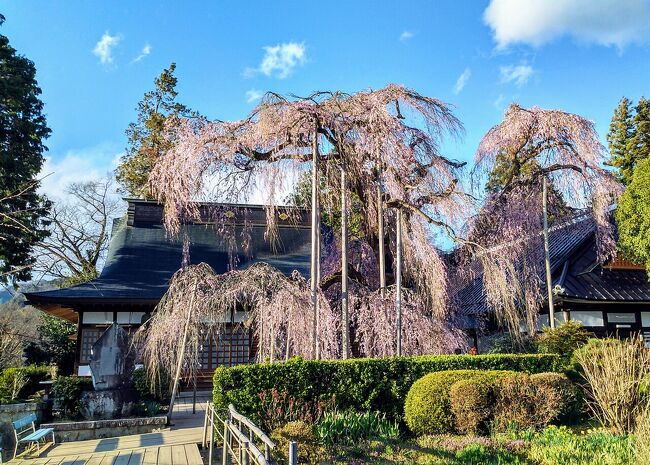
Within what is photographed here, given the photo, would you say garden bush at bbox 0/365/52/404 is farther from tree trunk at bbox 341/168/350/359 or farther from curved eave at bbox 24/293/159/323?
tree trunk at bbox 341/168/350/359

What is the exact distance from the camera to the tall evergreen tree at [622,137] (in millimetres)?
22188

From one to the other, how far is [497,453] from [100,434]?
275 inches

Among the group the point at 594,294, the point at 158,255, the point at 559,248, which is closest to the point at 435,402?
the point at 594,294

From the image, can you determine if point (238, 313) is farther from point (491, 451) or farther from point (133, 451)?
point (491, 451)

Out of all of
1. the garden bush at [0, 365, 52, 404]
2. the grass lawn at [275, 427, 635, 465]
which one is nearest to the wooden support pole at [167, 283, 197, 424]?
the grass lawn at [275, 427, 635, 465]

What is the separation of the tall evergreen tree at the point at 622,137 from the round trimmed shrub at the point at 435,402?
17552mm

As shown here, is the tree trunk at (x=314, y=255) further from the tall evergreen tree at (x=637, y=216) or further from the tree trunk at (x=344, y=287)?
the tall evergreen tree at (x=637, y=216)

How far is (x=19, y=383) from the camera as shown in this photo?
41.5 feet

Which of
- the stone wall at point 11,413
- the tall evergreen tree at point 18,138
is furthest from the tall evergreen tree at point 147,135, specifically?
the stone wall at point 11,413

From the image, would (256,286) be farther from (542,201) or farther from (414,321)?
(542,201)

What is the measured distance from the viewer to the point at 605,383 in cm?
747

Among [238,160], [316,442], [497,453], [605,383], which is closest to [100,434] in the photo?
[316,442]

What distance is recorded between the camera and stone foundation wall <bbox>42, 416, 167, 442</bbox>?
31.1 feet

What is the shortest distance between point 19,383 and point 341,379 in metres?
8.69
